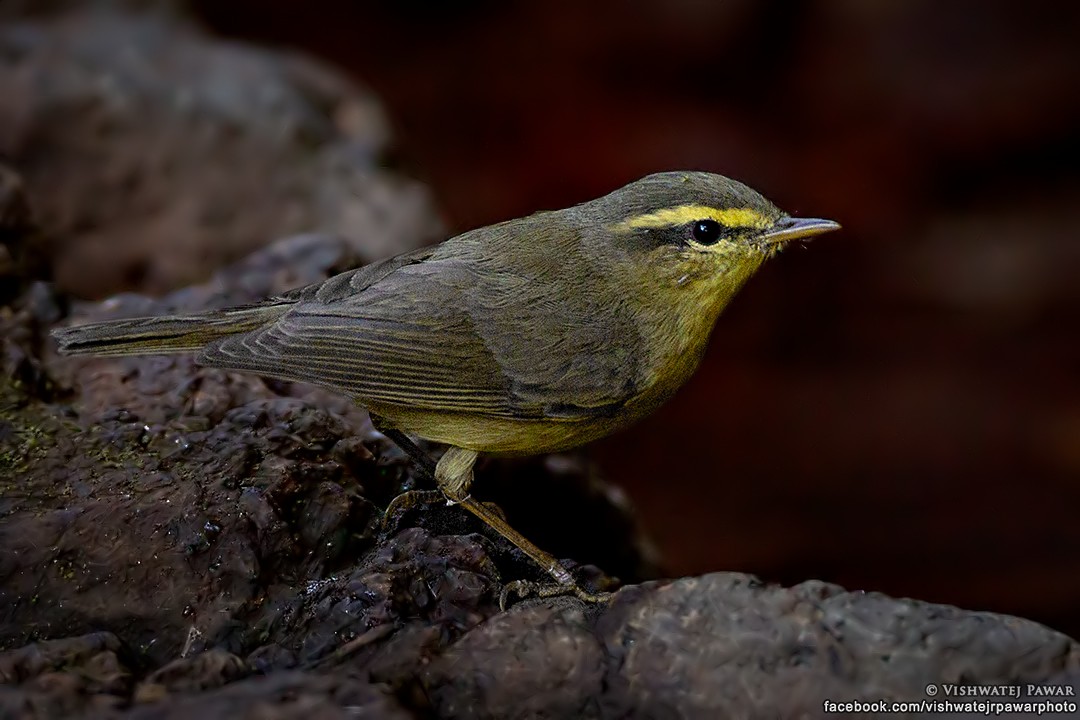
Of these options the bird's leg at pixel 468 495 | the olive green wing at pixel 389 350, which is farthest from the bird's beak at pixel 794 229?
the bird's leg at pixel 468 495

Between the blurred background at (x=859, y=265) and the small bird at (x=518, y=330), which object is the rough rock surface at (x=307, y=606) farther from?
the blurred background at (x=859, y=265)

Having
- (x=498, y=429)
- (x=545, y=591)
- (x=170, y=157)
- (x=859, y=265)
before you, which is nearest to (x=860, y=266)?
(x=859, y=265)

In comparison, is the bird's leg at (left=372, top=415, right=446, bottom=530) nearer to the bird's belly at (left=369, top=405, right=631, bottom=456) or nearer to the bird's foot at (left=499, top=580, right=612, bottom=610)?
the bird's belly at (left=369, top=405, right=631, bottom=456)

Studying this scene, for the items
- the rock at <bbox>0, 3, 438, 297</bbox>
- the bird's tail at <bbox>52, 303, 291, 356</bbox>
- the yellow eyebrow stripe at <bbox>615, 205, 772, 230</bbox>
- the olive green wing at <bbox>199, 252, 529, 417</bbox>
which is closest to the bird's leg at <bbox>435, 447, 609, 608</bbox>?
the olive green wing at <bbox>199, 252, 529, 417</bbox>

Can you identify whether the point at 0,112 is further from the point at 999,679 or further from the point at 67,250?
the point at 999,679

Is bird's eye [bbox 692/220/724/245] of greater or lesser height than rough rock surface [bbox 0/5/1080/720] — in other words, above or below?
above

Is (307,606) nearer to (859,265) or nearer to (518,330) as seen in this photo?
(518,330)
